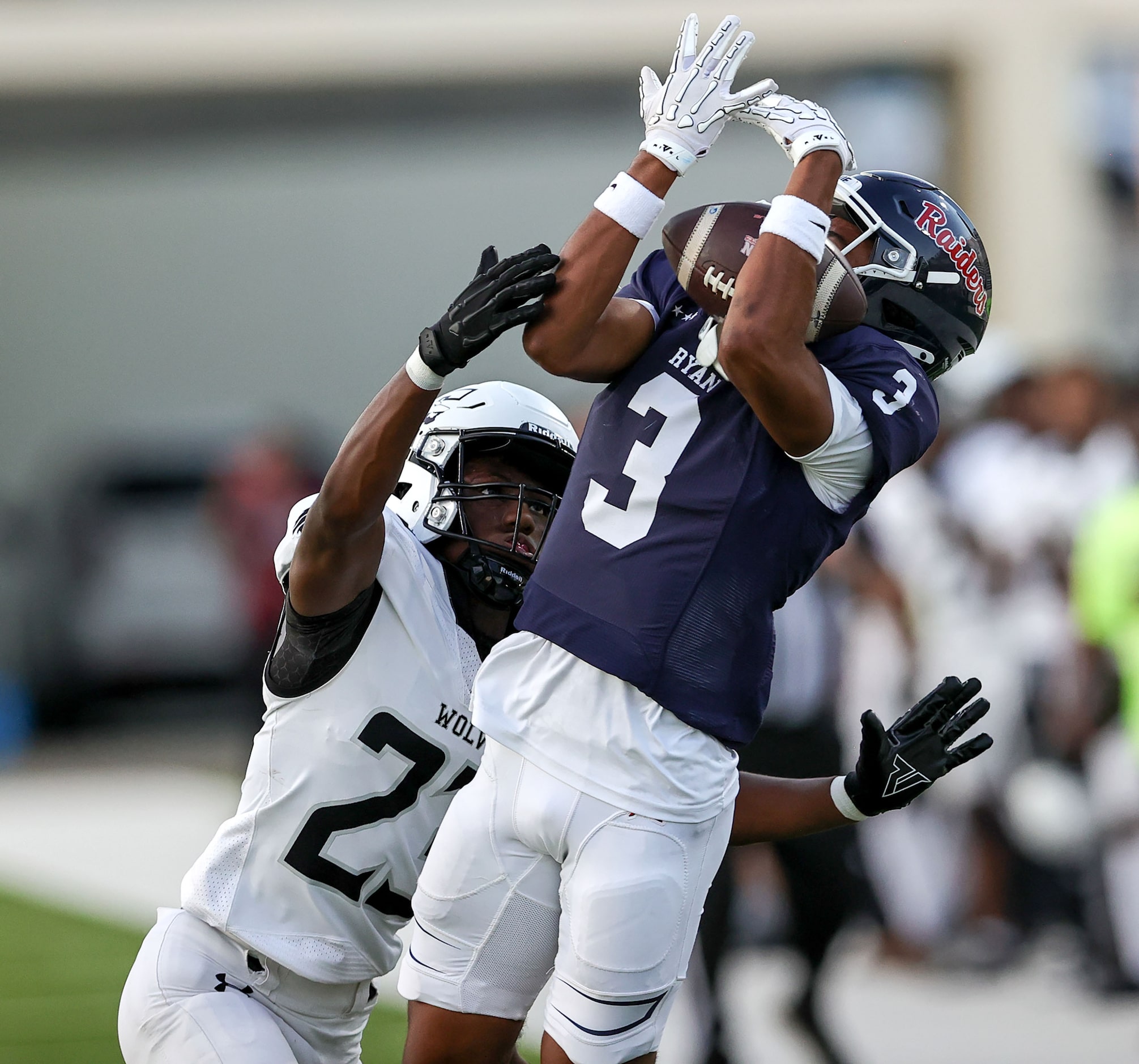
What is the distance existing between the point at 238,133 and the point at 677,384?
14.3 metres

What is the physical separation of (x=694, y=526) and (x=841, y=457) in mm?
256

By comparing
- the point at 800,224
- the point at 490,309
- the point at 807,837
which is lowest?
the point at 807,837

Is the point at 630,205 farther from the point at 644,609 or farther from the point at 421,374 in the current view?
the point at 644,609

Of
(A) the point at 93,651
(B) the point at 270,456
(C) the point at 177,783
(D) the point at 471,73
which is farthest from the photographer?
(D) the point at 471,73

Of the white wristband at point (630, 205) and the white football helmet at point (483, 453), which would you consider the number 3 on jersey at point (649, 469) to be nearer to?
the white wristband at point (630, 205)

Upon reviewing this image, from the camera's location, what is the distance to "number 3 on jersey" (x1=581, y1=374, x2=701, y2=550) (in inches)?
110

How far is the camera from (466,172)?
54.3 ft

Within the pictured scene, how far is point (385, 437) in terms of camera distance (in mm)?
2744

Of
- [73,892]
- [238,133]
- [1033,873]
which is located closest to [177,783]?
[73,892]

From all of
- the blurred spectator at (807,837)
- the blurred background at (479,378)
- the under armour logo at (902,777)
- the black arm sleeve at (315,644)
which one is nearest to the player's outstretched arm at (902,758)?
the under armour logo at (902,777)

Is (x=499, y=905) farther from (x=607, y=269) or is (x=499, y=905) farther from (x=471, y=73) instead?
(x=471, y=73)

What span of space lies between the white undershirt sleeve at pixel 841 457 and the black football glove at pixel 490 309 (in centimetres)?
46

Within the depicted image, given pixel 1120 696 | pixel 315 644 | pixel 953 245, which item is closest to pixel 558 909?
pixel 315 644

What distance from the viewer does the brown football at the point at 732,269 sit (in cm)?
271
